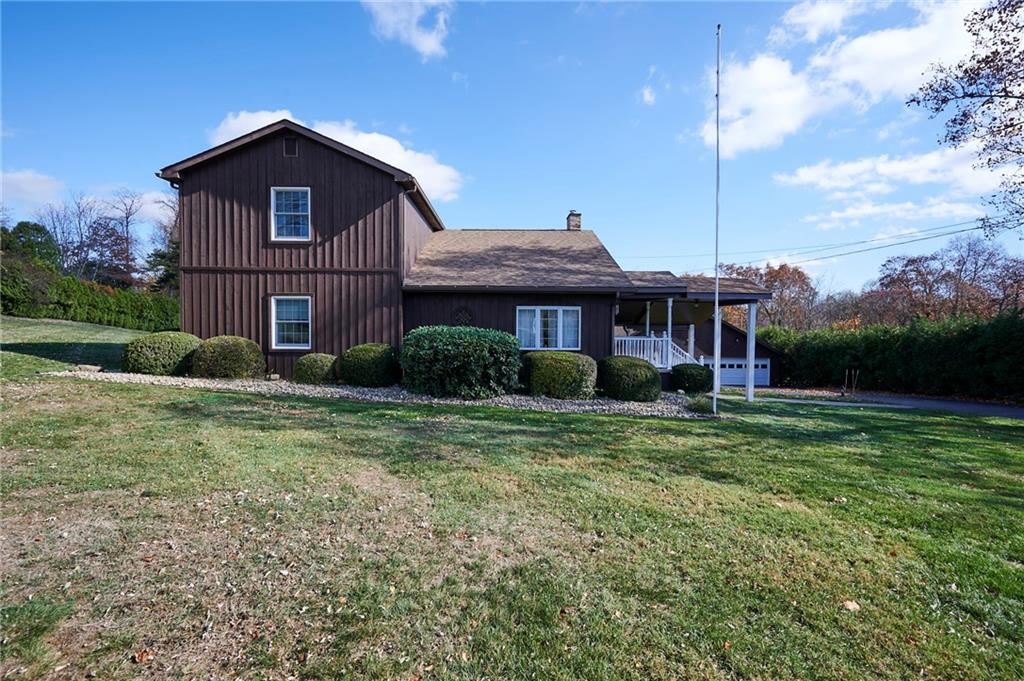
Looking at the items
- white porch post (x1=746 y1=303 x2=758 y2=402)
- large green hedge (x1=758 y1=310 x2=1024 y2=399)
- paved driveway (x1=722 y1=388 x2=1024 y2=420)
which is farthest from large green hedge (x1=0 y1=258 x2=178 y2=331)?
large green hedge (x1=758 y1=310 x2=1024 y2=399)

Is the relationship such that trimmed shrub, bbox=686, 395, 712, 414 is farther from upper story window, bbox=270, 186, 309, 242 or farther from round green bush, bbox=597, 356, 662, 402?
upper story window, bbox=270, 186, 309, 242

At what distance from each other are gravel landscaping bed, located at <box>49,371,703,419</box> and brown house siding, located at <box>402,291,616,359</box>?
7.67ft

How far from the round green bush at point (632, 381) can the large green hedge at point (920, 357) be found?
13615mm

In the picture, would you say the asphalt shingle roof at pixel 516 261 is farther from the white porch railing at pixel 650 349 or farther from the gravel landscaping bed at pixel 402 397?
the gravel landscaping bed at pixel 402 397

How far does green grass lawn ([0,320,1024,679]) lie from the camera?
2.61 m

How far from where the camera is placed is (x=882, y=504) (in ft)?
16.0

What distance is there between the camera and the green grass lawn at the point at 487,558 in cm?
261

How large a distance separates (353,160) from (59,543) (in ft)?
38.1

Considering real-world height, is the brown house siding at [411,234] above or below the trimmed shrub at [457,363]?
above

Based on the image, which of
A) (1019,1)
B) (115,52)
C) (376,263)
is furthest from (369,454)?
(1019,1)

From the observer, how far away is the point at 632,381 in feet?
37.6

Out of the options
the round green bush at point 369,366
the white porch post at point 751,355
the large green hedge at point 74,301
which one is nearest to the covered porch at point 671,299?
the white porch post at point 751,355

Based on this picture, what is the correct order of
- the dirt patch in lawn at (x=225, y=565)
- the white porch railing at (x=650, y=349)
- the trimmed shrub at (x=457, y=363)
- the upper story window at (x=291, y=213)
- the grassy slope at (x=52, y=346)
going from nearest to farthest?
the dirt patch in lawn at (x=225, y=565)
the trimmed shrub at (x=457, y=363)
the grassy slope at (x=52, y=346)
the upper story window at (x=291, y=213)
the white porch railing at (x=650, y=349)

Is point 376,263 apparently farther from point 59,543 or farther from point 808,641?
point 808,641
